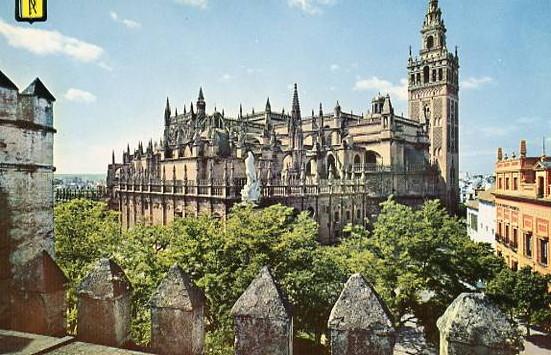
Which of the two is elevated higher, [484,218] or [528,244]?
[484,218]

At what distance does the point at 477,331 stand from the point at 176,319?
3293 millimetres

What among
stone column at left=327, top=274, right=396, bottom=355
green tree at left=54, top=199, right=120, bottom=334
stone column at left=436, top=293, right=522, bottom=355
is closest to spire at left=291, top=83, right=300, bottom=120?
green tree at left=54, top=199, right=120, bottom=334

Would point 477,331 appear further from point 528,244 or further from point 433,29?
point 433,29

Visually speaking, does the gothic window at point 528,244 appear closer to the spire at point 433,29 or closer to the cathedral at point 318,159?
the cathedral at point 318,159

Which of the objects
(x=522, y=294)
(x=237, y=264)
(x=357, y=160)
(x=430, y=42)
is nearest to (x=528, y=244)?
(x=522, y=294)

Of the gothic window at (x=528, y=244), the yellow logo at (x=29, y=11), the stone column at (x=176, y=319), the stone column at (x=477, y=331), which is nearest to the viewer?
the stone column at (x=477, y=331)

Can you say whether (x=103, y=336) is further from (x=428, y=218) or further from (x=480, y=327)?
(x=428, y=218)

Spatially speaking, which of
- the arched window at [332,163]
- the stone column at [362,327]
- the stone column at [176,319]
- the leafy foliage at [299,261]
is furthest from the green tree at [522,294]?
the arched window at [332,163]

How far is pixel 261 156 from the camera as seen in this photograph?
42.2 meters

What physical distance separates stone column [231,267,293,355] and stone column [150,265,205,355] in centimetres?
61

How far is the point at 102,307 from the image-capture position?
16.6 feet

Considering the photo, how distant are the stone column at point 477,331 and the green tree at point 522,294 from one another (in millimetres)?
16088

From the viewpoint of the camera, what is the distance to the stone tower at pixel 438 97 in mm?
62188

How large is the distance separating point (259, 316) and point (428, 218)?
16629 millimetres
